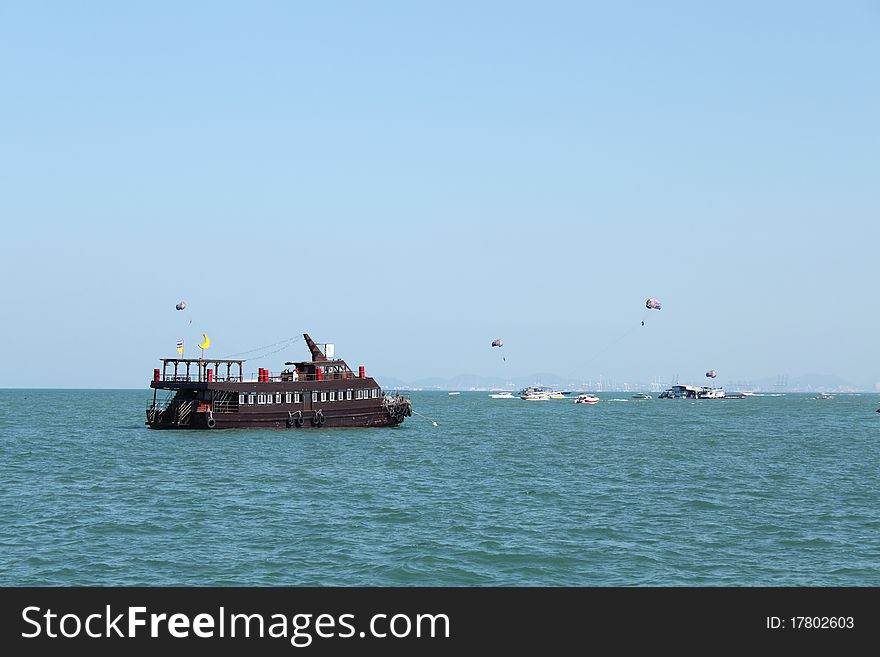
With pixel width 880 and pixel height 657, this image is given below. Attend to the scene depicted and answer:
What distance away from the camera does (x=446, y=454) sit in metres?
65.4

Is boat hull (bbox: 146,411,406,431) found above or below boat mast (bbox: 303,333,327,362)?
below

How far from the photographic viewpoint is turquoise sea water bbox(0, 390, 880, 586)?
26.8 metres

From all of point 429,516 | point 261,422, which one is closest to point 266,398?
point 261,422

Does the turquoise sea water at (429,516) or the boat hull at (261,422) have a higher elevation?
the boat hull at (261,422)

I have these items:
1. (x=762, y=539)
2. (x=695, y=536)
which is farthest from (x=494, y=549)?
(x=762, y=539)

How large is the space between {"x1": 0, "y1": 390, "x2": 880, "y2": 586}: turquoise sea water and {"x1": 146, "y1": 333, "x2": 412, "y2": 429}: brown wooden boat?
8095 millimetres

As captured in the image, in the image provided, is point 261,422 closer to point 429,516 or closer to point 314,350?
point 314,350

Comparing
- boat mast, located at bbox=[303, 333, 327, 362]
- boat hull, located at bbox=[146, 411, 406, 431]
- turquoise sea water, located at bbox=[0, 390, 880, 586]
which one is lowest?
turquoise sea water, located at bbox=[0, 390, 880, 586]

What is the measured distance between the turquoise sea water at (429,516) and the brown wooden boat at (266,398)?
8095mm

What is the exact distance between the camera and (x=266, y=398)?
79625mm

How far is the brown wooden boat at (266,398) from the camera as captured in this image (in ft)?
255

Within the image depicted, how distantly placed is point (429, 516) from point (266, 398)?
1790 inches

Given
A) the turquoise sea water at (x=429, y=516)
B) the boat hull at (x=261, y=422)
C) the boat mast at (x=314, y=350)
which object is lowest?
the turquoise sea water at (x=429, y=516)
